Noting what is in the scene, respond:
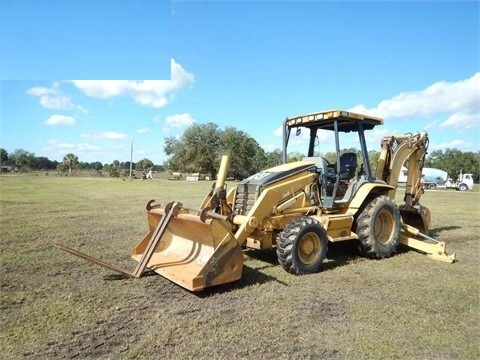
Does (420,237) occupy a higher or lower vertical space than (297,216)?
lower

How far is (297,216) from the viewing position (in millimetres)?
7188

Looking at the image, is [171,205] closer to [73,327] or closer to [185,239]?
[185,239]

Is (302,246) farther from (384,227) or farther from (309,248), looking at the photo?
(384,227)

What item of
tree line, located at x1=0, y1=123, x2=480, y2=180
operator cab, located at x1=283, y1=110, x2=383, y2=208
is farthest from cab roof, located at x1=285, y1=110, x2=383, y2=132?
tree line, located at x1=0, y1=123, x2=480, y2=180

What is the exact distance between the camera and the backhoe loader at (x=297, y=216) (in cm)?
584

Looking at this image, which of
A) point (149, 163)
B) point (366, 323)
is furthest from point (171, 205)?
point (149, 163)

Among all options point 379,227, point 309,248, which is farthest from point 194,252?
point 379,227

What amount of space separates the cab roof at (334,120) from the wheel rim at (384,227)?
184 centimetres

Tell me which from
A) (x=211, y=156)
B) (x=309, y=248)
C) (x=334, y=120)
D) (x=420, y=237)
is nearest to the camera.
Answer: (x=309, y=248)

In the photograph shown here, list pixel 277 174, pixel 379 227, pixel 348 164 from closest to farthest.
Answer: pixel 277 174 → pixel 379 227 → pixel 348 164

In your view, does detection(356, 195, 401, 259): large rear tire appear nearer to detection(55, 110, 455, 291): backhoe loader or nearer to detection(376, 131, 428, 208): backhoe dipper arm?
detection(55, 110, 455, 291): backhoe loader

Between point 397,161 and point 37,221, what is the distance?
33.7ft

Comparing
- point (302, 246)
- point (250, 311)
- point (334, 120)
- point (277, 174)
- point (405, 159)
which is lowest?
point (250, 311)

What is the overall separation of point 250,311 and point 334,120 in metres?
4.29
